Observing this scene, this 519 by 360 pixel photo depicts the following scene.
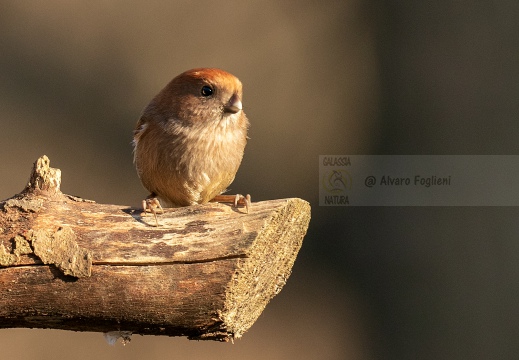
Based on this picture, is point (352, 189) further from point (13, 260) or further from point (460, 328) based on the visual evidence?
point (13, 260)

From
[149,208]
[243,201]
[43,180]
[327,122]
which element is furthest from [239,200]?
[327,122]

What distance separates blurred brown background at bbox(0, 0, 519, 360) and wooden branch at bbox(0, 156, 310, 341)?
3.30 m

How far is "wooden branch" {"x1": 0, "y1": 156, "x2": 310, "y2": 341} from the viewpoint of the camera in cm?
344

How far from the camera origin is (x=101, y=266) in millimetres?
3533

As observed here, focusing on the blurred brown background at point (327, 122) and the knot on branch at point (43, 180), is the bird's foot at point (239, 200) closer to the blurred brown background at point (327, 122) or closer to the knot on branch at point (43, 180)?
the knot on branch at point (43, 180)

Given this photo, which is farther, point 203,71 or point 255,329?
point 255,329

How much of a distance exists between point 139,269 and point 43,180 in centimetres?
67

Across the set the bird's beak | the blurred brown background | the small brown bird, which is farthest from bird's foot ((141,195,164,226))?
the blurred brown background

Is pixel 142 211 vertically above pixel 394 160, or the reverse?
pixel 394 160

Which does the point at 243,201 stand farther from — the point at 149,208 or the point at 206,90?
the point at 206,90

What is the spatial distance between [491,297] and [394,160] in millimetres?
1360

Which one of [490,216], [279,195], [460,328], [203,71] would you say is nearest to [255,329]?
[279,195]

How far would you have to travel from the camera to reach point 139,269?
3.50 metres

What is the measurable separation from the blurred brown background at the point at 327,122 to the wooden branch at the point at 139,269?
3300mm
